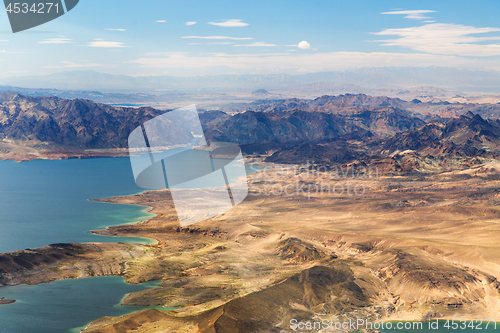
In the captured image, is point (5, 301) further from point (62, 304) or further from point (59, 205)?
point (59, 205)

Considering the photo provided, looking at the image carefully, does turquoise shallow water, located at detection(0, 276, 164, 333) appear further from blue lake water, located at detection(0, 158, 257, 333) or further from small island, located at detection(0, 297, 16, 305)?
small island, located at detection(0, 297, 16, 305)

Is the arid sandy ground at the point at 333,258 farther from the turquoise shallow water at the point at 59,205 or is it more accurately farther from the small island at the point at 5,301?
the small island at the point at 5,301

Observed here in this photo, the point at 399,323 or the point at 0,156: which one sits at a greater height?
the point at 0,156

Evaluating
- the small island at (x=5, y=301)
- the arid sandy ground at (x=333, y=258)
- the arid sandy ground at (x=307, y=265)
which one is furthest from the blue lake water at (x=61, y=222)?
the arid sandy ground at (x=333, y=258)

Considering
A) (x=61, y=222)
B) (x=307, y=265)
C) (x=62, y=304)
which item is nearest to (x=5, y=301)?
(x=62, y=304)

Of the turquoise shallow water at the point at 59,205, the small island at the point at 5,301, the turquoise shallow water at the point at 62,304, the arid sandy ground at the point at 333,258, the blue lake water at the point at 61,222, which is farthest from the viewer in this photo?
the turquoise shallow water at the point at 59,205

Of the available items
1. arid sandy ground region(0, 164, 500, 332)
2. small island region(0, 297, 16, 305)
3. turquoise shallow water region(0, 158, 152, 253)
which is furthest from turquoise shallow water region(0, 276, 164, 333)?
turquoise shallow water region(0, 158, 152, 253)

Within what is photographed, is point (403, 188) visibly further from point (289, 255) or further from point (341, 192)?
point (289, 255)

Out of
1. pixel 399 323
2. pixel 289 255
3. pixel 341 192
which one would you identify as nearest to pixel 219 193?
pixel 341 192
